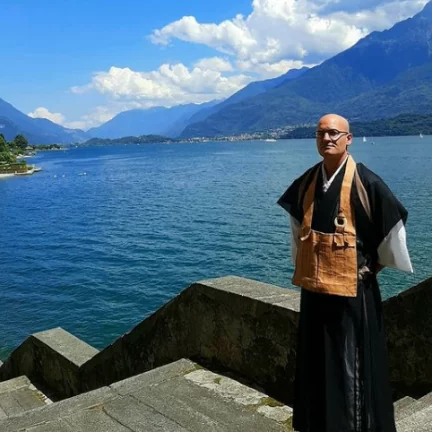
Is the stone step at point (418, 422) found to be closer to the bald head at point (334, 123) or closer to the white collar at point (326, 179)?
the white collar at point (326, 179)

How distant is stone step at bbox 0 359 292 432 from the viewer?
416 cm

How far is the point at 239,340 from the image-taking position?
501 cm

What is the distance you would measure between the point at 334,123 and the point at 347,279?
89 cm

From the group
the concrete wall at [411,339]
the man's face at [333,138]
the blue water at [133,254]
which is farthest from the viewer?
the blue water at [133,254]

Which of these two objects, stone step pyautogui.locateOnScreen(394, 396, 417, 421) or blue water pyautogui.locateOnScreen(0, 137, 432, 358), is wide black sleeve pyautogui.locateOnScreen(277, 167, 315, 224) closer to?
stone step pyautogui.locateOnScreen(394, 396, 417, 421)

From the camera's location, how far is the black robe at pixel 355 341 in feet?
10.1

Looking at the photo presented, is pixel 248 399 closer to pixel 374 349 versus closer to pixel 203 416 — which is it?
pixel 203 416

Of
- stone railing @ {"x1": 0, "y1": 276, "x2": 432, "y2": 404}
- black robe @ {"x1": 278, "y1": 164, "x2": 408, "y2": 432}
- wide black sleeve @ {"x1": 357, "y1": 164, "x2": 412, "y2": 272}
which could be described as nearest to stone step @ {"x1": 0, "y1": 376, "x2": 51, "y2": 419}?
stone railing @ {"x1": 0, "y1": 276, "x2": 432, "y2": 404}

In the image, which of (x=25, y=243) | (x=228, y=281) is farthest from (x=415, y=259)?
(x=25, y=243)

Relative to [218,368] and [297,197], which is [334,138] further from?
[218,368]

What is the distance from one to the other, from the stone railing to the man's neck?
118 centimetres

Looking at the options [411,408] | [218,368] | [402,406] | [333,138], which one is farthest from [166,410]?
[333,138]

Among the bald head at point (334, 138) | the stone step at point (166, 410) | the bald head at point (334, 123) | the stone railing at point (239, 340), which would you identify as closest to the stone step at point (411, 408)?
the stone railing at point (239, 340)

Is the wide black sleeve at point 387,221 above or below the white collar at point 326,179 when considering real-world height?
below
